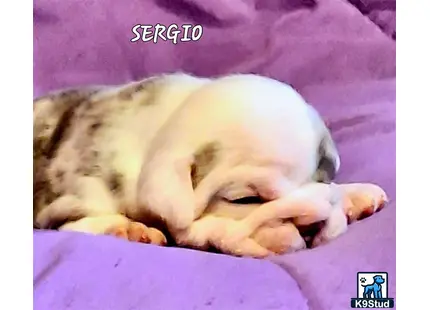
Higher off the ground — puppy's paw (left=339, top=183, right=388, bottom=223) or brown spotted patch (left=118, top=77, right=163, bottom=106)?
brown spotted patch (left=118, top=77, right=163, bottom=106)

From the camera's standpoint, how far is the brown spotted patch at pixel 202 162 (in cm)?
79

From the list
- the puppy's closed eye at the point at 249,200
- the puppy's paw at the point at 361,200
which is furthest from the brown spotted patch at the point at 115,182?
the puppy's paw at the point at 361,200

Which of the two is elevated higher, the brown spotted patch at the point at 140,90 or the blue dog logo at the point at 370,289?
the brown spotted patch at the point at 140,90

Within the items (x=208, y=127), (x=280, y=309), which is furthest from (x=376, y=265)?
(x=208, y=127)

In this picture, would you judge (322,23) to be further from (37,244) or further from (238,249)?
(37,244)

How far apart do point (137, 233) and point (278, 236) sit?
0.13m

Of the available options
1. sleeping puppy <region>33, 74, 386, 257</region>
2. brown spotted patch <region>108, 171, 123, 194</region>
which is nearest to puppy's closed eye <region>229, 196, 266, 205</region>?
sleeping puppy <region>33, 74, 386, 257</region>

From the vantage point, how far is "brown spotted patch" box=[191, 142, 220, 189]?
79 cm

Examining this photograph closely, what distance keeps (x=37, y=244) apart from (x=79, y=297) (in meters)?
0.06

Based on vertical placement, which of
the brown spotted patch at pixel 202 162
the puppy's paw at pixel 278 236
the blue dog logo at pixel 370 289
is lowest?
the blue dog logo at pixel 370 289
